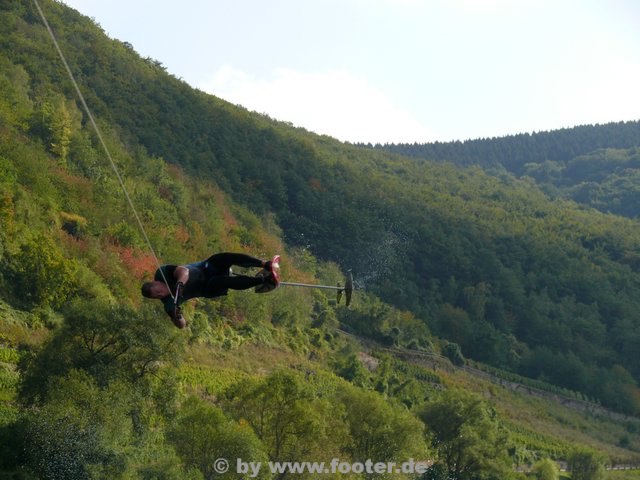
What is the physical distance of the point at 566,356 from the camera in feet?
397

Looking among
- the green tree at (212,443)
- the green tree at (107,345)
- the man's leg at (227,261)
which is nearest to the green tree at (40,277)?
the green tree at (107,345)

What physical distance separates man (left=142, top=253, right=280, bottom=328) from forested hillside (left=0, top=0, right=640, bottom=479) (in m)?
17.4

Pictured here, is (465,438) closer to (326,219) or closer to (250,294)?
(250,294)

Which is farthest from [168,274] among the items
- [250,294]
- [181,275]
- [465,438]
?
[250,294]

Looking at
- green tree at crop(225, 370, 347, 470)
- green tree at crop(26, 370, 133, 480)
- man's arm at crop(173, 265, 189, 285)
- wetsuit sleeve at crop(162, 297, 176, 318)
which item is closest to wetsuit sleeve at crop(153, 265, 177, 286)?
man's arm at crop(173, 265, 189, 285)

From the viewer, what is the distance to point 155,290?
49.1 feet

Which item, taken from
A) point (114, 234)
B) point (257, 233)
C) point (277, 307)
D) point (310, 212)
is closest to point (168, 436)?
point (114, 234)

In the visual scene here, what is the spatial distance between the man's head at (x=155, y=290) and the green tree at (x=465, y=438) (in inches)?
1684

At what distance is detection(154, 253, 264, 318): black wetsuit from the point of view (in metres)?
15.6

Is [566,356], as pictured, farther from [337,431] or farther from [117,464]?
[117,464]

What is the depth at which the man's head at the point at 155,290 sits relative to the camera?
585 inches

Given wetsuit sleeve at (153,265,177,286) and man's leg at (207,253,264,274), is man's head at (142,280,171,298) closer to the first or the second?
wetsuit sleeve at (153,265,177,286)

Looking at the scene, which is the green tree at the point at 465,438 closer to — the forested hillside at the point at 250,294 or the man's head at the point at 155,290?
the forested hillside at the point at 250,294

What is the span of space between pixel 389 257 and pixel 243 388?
84803mm
